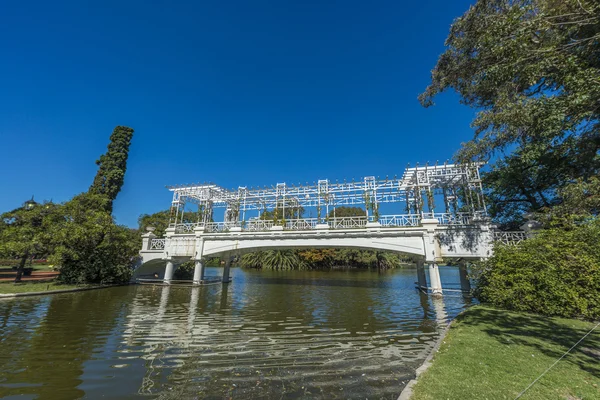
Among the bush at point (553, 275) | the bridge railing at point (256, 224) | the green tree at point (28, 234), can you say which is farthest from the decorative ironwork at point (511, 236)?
the green tree at point (28, 234)

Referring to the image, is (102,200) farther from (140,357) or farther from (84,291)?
(140,357)

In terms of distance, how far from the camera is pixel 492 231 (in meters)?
17.4

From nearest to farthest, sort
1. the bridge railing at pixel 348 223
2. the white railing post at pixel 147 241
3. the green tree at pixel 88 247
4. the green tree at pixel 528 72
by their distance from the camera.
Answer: the green tree at pixel 528 72 → the green tree at pixel 88 247 → the bridge railing at pixel 348 223 → the white railing post at pixel 147 241

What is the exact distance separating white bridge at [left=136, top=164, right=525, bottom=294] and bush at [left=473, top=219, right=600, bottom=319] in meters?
5.03

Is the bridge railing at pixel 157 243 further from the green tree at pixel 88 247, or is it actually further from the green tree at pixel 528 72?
the green tree at pixel 528 72

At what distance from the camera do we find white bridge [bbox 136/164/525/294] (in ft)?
59.1

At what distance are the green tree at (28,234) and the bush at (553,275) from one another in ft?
90.3

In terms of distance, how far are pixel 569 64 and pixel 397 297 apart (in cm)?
1458

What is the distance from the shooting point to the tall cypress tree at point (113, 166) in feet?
111

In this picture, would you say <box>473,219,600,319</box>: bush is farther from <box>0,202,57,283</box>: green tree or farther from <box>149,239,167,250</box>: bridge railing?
<box>0,202,57,283</box>: green tree

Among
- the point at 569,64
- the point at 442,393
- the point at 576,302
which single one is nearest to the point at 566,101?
the point at 569,64

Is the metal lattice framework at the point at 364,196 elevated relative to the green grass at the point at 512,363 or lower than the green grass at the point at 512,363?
elevated

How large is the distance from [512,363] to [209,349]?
7.16m

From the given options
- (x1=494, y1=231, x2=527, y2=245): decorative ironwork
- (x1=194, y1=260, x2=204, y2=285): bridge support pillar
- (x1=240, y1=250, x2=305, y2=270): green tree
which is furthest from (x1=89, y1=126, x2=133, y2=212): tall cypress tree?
(x1=494, y1=231, x2=527, y2=245): decorative ironwork
